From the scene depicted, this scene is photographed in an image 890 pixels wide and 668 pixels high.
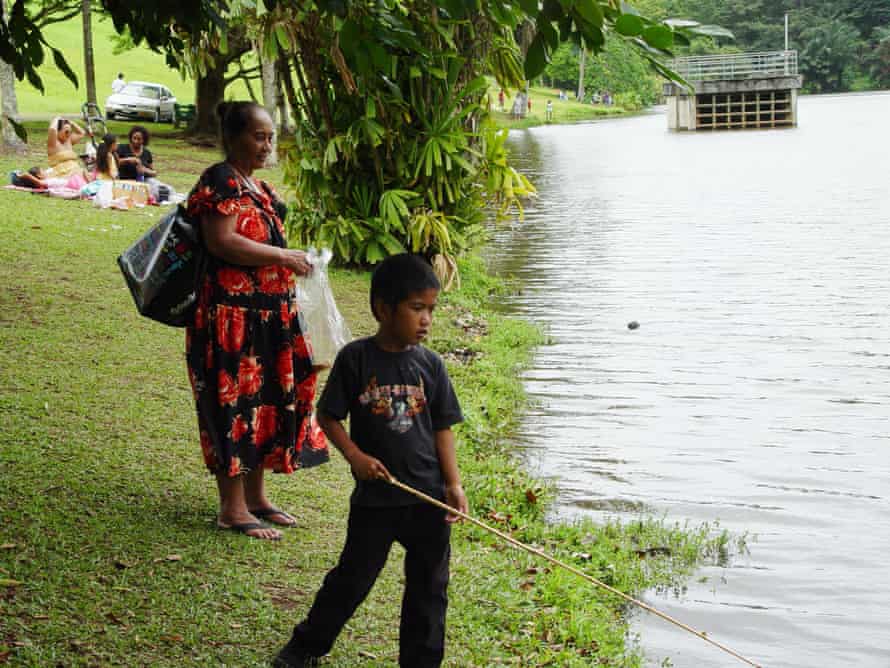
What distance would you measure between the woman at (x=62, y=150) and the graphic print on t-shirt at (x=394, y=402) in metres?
13.7

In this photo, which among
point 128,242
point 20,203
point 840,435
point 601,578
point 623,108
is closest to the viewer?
point 601,578

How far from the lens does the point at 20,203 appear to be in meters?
15.0

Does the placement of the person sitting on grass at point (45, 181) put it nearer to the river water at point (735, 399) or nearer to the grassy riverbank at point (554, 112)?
the river water at point (735, 399)

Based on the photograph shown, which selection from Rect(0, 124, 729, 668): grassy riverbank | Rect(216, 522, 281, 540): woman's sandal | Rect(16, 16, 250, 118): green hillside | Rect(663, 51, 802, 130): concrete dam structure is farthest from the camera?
Rect(663, 51, 802, 130): concrete dam structure

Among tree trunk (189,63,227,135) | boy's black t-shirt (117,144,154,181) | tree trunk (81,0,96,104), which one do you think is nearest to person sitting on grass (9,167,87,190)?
boy's black t-shirt (117,144,154,181)

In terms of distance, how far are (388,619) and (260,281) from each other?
142 centimetres

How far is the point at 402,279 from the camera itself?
364cm

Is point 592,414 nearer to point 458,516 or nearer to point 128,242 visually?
point 458,516

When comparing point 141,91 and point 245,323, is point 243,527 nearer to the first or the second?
point 245,323

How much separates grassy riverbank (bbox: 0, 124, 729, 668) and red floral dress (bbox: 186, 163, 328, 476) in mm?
479

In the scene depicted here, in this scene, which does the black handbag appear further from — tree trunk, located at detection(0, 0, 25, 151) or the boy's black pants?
tree trunk, located at detection(0, 0, 25, 151)

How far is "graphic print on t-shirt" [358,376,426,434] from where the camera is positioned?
12.1ft

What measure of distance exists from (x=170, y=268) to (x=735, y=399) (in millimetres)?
5559

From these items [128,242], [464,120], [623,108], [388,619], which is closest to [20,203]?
[128,242]
